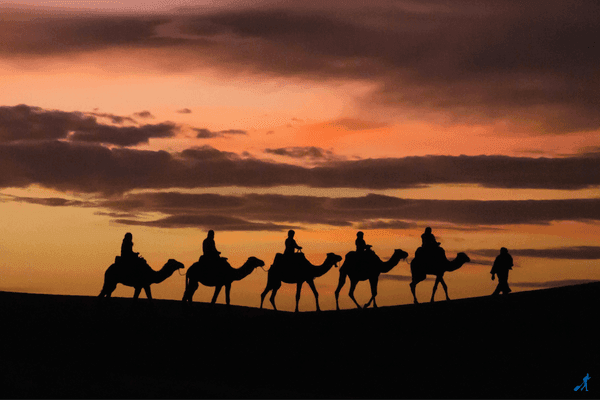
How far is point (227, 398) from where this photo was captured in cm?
1878

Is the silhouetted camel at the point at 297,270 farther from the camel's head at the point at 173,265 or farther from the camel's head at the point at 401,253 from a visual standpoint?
the camel's head at the point at 173,265

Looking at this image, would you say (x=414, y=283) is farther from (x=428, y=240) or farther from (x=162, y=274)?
(x=162, y=274)

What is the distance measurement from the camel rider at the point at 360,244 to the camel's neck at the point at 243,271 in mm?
4141

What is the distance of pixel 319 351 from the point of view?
24.5 meters

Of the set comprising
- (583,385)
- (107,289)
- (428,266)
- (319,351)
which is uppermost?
(428,266)

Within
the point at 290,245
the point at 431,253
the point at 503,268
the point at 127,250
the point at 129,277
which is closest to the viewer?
the point at 129,277

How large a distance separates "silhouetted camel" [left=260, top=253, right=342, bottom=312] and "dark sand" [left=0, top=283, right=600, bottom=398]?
1.26 metres

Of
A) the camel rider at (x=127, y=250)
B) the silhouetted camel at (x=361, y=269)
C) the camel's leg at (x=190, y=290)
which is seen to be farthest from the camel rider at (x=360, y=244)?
the camel rider at (x=127, y=250)

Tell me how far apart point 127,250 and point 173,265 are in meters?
2.11

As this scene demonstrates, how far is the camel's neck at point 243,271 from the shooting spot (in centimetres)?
3058

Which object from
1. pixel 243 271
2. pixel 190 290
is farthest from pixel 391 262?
pixel 190 290

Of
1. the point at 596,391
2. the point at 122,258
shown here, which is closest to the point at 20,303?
the point at 122,258

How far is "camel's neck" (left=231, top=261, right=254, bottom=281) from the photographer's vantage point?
100 feet

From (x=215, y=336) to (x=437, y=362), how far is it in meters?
7.33
